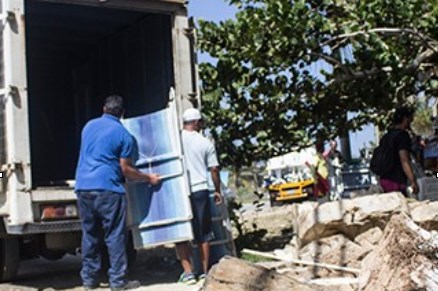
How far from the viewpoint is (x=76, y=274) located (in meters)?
9.45

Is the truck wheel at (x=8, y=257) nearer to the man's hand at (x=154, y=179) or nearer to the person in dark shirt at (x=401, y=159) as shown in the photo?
the man's hand at (x=154, y=179)

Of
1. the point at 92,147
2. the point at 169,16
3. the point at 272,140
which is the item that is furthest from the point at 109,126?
the point at 272,140

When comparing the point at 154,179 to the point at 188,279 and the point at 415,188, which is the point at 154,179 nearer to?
the point at 188,279

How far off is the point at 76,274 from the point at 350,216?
3580mm

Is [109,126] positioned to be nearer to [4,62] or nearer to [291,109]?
[4,62]

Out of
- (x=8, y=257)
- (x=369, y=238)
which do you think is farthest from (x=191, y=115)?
(x=8, y=257)

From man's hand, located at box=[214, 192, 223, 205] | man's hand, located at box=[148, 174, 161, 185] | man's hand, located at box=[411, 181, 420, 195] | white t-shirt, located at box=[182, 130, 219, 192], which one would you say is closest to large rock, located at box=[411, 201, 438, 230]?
man's hand, located at box=[411, 181, 420, 195]

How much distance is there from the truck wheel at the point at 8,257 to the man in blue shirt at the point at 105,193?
1240 mm

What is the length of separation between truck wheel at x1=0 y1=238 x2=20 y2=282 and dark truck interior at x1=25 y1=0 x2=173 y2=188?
3.77 ft

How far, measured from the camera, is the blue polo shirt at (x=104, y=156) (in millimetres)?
7426

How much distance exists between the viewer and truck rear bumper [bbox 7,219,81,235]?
736 centimetres

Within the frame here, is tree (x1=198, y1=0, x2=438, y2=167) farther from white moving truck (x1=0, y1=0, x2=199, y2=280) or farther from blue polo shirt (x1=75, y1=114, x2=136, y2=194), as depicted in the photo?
blue polo shirt (x1=75, y1=114, x2=136, y2=194)

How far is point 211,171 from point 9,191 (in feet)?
6.61

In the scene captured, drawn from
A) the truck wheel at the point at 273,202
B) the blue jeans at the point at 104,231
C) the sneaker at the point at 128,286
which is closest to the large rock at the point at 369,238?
the sneaker at the point at 128,286
